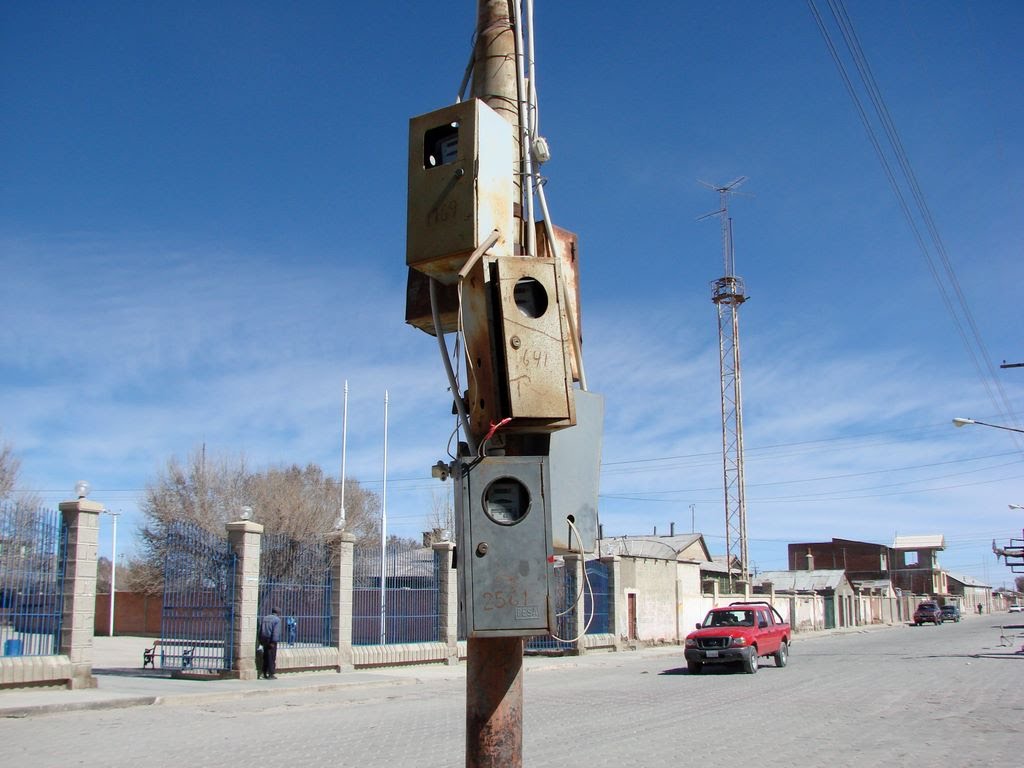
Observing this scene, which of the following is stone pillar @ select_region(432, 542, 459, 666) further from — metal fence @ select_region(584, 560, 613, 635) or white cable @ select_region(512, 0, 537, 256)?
white cable @ select_region(512, 0, 537, 256)

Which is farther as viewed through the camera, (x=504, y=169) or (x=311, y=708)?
(x=311, y=708)

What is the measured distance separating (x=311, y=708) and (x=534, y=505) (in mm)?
12514

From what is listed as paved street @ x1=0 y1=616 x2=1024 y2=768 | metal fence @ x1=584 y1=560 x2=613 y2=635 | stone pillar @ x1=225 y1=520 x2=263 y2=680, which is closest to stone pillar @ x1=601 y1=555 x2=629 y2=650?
metal fence @ x1=584 y1=560 x2=613 y2=635

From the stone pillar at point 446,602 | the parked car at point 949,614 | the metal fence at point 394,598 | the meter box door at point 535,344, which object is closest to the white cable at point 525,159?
the meter box door at point 535,344

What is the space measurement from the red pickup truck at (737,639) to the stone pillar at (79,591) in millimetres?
12665

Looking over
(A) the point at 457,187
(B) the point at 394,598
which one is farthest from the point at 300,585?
(A) the point at 457,187

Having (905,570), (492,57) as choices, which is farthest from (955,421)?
(905,570)

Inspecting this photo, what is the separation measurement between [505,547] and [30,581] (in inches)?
539

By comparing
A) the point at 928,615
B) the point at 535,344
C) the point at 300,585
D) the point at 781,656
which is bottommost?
the point at 928,615

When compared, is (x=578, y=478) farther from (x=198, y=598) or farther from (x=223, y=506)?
(x=223, y=506)

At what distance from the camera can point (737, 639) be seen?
2073 cm

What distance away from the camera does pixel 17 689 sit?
1409 centimetres

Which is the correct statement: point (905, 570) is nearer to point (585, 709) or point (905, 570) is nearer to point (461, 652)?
point (461, 652)

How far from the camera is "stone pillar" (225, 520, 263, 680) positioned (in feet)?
57.6
